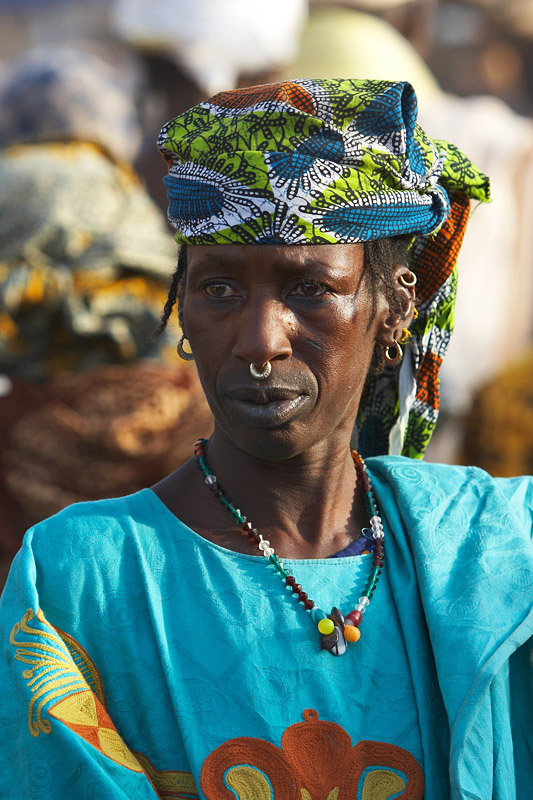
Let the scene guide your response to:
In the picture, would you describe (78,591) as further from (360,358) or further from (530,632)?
(530,632)

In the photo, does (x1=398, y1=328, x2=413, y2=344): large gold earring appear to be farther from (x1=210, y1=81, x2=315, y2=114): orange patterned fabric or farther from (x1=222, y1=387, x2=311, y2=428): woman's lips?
(x1=210, y1=81, x2=315, y2=114): orange patterned fabric

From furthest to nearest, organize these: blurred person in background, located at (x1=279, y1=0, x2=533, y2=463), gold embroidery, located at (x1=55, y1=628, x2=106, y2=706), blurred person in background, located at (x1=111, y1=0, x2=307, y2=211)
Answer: blurred person in background, located at (x1=111, y1=0, x2=307, y2=211) → blurred person in background, located at (x1=279, y1=0, x2=533, y2=463) → gold embroidery, located at (x1=55, y1=628, x2=106, y2=706)

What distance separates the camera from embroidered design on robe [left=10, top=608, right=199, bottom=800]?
5.41ft

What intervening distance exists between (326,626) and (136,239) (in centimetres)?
358

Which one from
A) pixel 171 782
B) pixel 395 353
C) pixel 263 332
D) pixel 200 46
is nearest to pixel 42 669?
pixel 171 782

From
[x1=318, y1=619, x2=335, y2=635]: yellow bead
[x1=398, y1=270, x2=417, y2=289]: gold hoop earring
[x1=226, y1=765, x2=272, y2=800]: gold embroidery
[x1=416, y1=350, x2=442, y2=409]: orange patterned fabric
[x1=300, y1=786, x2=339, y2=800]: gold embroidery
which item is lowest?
[x1=300, y1=786, x2=339, y2=800]: gold embroidery

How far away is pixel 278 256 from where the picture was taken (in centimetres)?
177

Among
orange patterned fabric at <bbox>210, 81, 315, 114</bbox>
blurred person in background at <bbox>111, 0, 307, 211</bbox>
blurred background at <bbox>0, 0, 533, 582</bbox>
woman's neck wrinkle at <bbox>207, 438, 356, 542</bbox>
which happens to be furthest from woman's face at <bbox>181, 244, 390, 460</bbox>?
blurred person in background at <bbox>111, 0, 307, 211</bbox>

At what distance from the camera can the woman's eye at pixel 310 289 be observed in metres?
1.80

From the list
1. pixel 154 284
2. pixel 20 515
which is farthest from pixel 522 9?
pixel 20 515

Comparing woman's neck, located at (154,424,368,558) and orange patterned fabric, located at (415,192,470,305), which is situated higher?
orange patterned fabric, located at (415,192,470,305)

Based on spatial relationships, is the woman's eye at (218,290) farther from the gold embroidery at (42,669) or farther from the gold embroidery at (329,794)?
the gold embroidery at (329,794)

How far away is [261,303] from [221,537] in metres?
0.44

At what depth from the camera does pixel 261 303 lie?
5.82 ft
